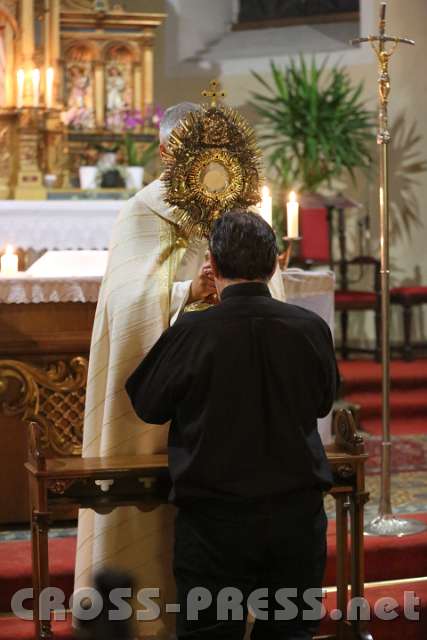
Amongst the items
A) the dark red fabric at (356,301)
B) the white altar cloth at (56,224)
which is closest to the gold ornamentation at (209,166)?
the white altar cloth at (56,224)

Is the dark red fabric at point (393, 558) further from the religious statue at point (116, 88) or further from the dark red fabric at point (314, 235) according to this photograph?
the religious statue at point (116, 88)

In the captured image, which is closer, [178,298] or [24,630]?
[178,298]

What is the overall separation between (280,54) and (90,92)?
87.9 inches

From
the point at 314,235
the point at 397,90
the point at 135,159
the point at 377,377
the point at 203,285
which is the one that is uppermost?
the point at 397,90

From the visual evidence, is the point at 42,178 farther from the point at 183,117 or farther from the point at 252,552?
the point at 252,552

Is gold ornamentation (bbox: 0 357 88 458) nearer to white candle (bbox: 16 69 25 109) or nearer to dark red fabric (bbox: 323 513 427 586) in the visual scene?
dark red fabric (bbox: 323 513 427 586)

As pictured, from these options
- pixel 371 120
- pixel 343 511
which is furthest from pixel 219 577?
pixel 371 120

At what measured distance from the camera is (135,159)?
30.3 ft

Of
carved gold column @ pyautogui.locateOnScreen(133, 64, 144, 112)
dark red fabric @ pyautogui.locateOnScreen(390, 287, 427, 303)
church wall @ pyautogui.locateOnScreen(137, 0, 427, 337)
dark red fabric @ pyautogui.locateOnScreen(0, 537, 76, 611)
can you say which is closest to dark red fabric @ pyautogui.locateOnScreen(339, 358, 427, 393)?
dark red fabric @ pyautogui.locateOnScreen(390, 287, 427, 303)

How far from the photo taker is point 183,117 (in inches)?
145

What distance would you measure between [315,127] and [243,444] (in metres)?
7.37

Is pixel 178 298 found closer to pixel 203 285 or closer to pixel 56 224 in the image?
pixel 203 285

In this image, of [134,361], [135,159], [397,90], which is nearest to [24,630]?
[134,361]

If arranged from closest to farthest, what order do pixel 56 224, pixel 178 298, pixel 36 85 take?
pixel 178 298
pixel 56 224
pixel 36 85
